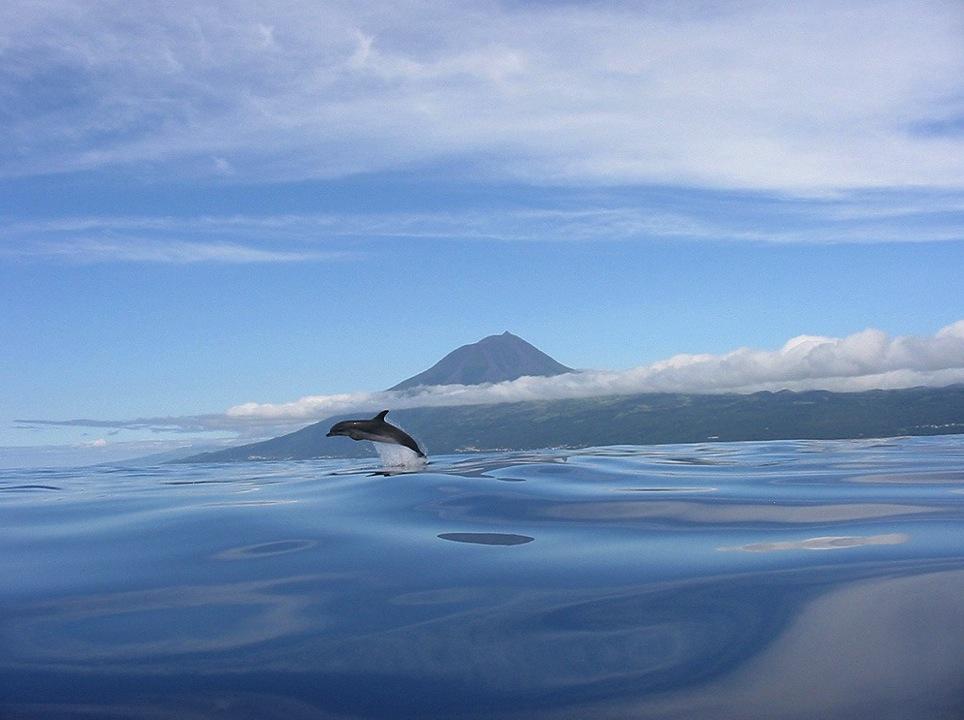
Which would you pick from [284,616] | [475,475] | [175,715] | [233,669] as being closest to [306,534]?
[284,616]

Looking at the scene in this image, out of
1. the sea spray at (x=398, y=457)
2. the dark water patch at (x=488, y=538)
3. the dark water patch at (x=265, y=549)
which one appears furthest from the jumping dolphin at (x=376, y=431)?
the dark water patch at (x=265, y=549)

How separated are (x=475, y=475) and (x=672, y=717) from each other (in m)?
14.8

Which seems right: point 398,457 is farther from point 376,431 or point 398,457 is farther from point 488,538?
point 488,538

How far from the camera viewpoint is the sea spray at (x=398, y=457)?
25.1 meters

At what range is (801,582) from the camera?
23.6 ft

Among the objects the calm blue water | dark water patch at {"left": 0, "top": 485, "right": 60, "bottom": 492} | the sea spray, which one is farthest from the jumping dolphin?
the calm blue water

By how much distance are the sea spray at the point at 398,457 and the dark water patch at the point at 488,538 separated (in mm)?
13647

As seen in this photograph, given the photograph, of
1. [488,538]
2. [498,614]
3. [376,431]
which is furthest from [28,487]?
[498,614]

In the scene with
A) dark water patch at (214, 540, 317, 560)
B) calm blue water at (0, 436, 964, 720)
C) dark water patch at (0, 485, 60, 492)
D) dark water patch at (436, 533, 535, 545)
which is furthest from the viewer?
dark water patch at (0, 485, 60, 492)

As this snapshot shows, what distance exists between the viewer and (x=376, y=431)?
27766mm

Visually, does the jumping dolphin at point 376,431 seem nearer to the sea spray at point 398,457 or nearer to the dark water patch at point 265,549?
the sea spray at point 398,457

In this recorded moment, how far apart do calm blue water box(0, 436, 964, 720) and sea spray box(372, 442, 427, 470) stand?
12.0 metres

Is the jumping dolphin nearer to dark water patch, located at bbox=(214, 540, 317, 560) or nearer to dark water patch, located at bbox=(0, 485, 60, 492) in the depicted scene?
dark water patch, located at bbox=(0, 485, 60, 492)

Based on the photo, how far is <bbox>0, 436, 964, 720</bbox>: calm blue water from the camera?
489cm
